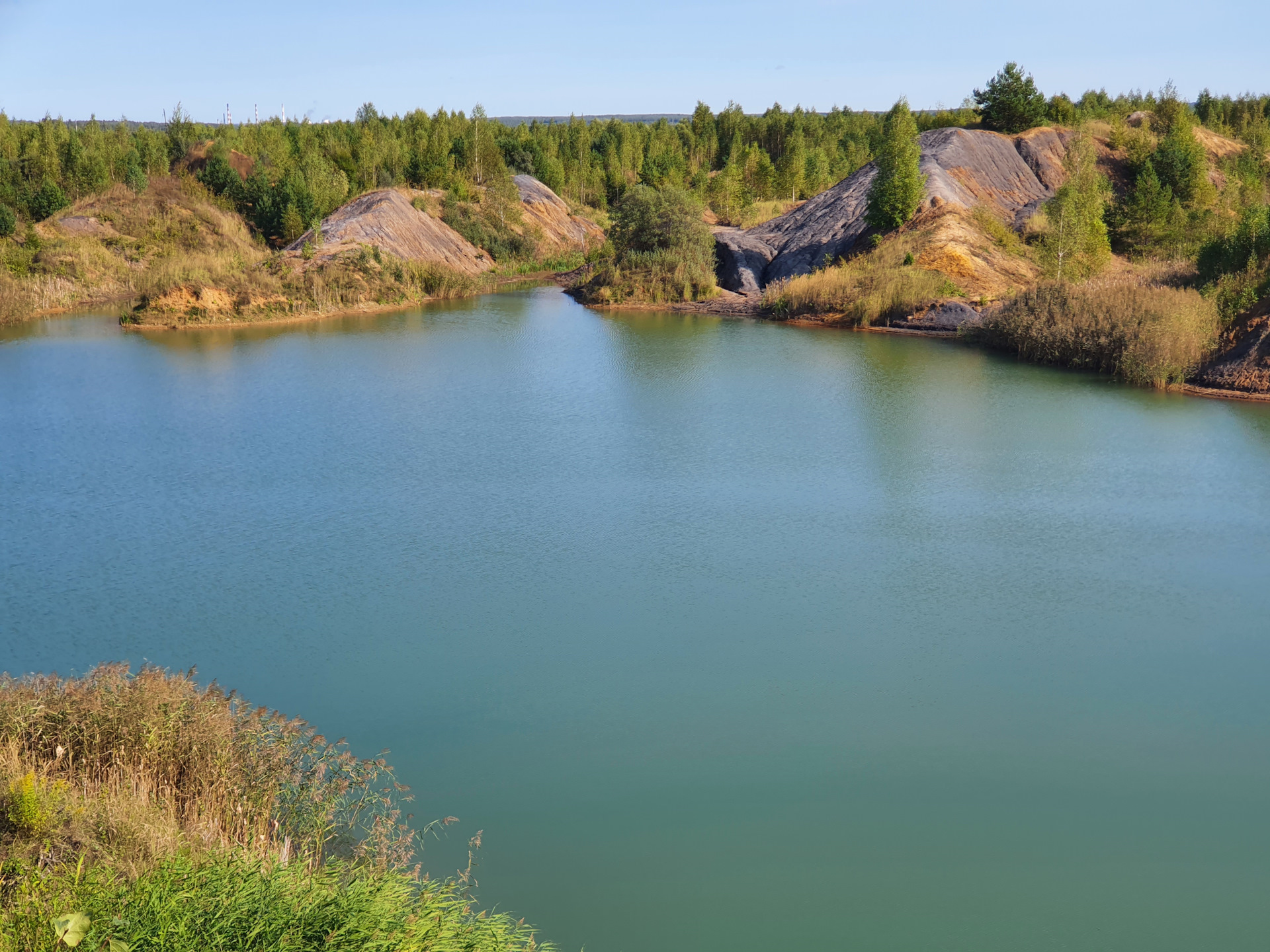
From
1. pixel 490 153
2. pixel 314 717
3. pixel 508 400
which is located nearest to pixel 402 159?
pixel 490 153

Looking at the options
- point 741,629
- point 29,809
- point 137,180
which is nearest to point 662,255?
point 137,180

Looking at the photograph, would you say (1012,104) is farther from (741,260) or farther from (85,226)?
(85,226)

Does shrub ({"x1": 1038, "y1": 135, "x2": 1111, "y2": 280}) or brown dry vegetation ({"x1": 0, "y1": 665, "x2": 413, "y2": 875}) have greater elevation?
shrub ({"x1": 1038, "y1": 135, "x2": 1111, "y2": 280})

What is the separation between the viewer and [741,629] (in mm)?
9141

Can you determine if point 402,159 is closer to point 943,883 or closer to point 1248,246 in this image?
point 1248,246

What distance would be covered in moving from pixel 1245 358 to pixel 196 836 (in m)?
18.8

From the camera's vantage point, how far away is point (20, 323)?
28016 mm

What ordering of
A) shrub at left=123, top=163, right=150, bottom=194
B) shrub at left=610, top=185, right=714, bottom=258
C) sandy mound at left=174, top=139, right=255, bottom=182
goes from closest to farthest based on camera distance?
1. shrub at left=610, top=185, right=714, bottom=258
2. shrub at left=123, top=163, right=150, bottom=194
3. sandy mound at left=174, top=139, right=255, bottom=182

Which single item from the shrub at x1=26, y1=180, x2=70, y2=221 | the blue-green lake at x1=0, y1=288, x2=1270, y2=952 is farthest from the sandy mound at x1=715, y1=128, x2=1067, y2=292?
the shrub at x1=26, y1=180, x2=70, y2=221

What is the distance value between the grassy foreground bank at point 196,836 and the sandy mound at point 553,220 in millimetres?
42523

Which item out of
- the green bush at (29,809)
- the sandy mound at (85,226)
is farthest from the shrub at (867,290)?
the green bush at (29,809)

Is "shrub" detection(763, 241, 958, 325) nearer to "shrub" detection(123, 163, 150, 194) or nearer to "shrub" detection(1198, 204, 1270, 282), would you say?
"shrub" detection(1198, 204, 1270, 282)

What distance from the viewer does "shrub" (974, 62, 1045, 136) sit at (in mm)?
37656

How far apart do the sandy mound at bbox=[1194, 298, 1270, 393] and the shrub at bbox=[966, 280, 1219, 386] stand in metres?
0.27
